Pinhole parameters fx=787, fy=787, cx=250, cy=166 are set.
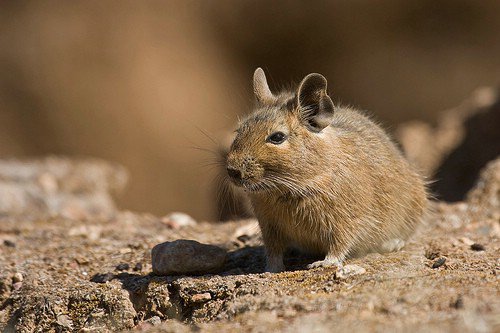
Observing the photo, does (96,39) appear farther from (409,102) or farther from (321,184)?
(321,184)

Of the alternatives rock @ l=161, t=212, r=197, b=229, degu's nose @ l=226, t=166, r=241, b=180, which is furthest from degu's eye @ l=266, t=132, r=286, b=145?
rock @ l=161, t=212, r=197, b=229

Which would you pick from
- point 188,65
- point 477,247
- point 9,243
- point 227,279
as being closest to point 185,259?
point 227,279

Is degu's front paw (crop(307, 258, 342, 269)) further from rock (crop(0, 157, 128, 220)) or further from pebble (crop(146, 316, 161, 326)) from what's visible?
rock (crop(0, 157, 128, 220))

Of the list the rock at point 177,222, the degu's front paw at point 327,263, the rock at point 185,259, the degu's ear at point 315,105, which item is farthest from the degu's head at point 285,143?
the rock at point 177,222

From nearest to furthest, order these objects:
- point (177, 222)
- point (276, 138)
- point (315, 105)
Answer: point (276, 138)
point (315, 105)
point (177, 222)

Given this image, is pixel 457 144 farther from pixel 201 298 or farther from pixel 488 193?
pixel 201 298

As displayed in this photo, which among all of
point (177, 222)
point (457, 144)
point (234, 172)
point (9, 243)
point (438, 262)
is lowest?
point (438, 262)

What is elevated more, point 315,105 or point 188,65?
point 188,65
